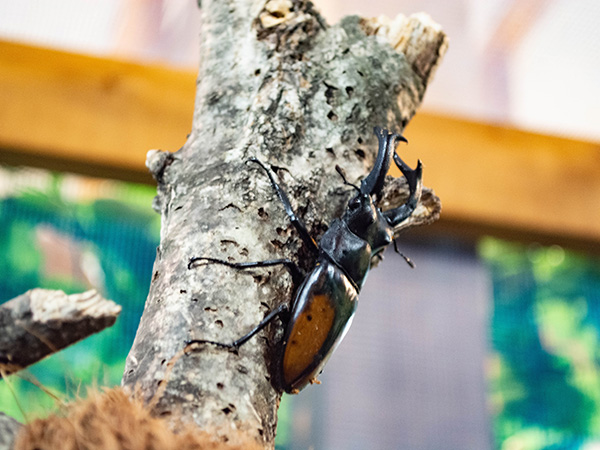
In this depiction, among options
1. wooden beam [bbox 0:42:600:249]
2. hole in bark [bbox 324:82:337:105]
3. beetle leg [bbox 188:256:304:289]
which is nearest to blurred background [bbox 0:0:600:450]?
wooden beam [bbox 0:42:600:249]

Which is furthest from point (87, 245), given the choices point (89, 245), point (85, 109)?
point (85, 109)

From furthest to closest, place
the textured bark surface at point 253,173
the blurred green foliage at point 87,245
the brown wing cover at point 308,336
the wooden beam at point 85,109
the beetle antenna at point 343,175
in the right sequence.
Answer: the blurred green foliage at point 87,245 < the wooden beam at point 85,109 < the beetle antenna at point 343,175 < the brown wing cover at point 308,336 < the textured bark surface at point 253,173

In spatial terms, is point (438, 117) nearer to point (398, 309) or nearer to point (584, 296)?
point (398, 309)

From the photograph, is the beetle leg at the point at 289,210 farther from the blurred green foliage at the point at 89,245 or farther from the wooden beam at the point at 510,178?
the blurred green foliage at the point at 89,245

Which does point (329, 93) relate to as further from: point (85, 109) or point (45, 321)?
point (85, 109)

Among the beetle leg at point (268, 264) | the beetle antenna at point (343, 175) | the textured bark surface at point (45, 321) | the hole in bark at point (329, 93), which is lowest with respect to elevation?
the textured bark surface at point (45, 321)

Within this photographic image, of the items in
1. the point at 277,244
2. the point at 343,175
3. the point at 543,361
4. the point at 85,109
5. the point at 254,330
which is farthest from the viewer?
the point at 543,361

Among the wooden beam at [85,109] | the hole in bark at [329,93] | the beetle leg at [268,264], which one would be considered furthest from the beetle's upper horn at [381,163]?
the wooden beam at [85,109]
